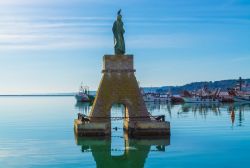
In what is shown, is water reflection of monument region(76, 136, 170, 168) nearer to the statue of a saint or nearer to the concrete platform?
the concrete platform

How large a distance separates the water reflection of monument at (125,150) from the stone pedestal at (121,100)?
1.09 m

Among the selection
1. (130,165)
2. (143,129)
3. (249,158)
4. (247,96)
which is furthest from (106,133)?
(247,96)

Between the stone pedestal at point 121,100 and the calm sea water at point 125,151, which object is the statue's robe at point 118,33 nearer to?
the stone pedestal at point 121,100

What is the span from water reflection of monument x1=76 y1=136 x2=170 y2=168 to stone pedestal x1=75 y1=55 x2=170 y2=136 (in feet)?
3.59

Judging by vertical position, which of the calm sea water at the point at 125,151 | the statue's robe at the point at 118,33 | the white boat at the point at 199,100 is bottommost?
the calm sea water at the point at 125,151

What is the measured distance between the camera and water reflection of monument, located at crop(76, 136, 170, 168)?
2720cm

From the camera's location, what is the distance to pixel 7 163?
26.3m

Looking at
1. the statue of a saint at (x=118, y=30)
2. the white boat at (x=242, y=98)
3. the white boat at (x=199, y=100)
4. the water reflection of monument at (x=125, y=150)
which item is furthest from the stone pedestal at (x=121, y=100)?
the white boat at (x=199, y=100)

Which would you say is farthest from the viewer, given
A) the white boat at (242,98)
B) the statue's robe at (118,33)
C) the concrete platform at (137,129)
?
the white boat at (242,98)

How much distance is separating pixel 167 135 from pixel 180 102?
294 feet

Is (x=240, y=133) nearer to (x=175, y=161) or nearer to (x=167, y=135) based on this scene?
(x=167, y=135)

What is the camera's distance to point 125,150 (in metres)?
30.9

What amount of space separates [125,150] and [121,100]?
229 inches

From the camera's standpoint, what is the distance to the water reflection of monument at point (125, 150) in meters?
27.2
